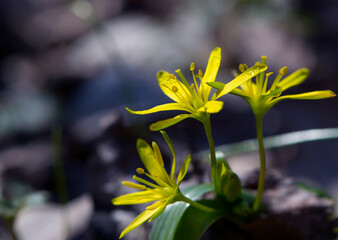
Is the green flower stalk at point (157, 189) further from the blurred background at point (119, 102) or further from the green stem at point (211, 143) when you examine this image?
the blurred background at point (119, 102)

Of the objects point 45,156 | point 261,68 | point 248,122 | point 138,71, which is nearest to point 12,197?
point 45,156

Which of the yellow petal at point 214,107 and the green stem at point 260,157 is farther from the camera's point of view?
the green stem at point 260,157

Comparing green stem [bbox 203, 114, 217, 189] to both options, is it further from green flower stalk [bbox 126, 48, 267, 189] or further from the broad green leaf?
the broad green leaf

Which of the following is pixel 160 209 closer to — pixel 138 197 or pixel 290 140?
pixel 138 197

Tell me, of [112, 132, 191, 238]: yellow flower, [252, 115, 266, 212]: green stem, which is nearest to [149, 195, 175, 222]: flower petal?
[112, 132, 191, 238]: yellow flower

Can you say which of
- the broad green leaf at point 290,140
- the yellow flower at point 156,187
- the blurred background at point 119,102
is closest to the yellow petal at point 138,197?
the yellow flower at point 156,187

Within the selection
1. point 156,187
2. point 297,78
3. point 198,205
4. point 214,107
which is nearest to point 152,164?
point 156,187
